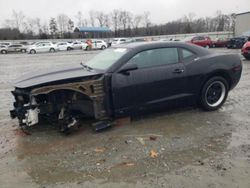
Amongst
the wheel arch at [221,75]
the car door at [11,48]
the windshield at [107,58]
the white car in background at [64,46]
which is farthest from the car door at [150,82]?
the car door at [11,48]

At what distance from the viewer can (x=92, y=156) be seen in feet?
13.5

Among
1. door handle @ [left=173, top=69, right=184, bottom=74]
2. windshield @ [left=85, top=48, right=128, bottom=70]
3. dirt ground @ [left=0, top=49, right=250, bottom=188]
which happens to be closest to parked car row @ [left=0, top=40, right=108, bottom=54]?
windshield @ [left=85, top=48, right=128, bottom=70]

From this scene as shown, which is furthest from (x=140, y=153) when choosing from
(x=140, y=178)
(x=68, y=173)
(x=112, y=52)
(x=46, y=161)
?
(x=112, y=52)

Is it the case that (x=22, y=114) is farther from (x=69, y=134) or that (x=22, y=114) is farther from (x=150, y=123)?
(x=150, y=123)

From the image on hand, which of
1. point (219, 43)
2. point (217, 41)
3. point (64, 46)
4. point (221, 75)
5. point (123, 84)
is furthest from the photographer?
point (64, 46)

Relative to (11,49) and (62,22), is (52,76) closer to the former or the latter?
(11,49)

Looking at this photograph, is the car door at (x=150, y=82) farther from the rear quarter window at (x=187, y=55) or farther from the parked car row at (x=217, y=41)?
the parked car row at (x=217, y=41)

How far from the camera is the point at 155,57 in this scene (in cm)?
541

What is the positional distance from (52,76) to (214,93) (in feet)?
11.5

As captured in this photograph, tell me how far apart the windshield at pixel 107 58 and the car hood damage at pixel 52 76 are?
25 centimetres

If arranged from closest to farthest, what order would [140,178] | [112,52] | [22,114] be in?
[140,178]
[22,114]
[112,52]

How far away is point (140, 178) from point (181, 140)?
1386 millimetres

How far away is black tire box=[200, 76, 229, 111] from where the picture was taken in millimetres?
5855

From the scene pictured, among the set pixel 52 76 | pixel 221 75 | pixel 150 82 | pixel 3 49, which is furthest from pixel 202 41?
pixel 52 76
